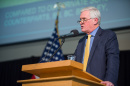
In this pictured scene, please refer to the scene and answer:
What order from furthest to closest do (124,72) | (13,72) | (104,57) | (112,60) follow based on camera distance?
(13,72) < (124,72) < (104,57) < (112,60)

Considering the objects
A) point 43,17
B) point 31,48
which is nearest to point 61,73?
point 43,17

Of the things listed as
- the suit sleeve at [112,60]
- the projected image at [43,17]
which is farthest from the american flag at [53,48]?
the suit sleeve at [112,60]

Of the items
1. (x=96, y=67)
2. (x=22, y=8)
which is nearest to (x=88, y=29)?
(x=96, y=67)

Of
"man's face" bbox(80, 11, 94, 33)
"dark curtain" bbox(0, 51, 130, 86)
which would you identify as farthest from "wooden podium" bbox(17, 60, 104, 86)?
"dark curtain" bbox(0, 51, 130, 86)

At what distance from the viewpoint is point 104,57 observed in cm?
204

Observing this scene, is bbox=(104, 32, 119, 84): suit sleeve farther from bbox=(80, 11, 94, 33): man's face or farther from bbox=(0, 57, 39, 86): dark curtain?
bbox=(0, 57, 39, 86): dark curtain

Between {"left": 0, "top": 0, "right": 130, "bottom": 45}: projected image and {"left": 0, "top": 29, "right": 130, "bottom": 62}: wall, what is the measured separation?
240 millimetres

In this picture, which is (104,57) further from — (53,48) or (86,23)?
(53,48)

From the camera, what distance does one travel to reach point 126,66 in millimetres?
4434

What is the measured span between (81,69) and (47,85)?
0.28m

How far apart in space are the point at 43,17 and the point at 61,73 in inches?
148

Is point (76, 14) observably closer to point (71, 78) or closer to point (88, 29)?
point (88, 29)

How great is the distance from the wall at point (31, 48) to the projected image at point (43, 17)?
0.24m

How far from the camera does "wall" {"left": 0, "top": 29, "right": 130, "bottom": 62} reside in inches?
185
